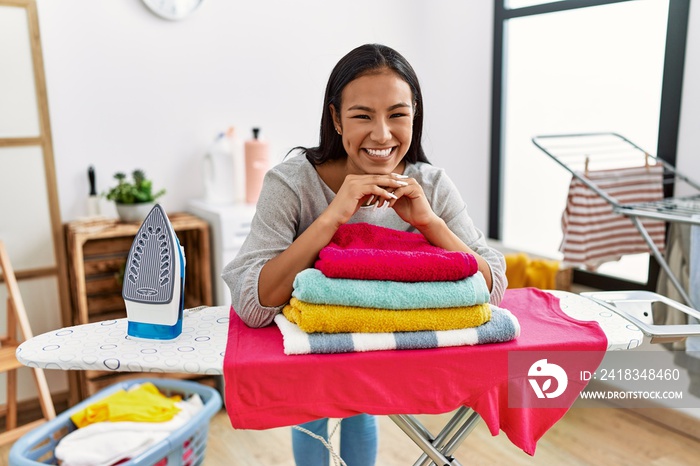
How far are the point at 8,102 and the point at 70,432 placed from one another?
122 cm

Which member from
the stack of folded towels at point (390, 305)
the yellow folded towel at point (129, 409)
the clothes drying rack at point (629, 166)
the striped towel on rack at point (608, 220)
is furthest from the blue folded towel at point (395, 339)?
the striped towel on rack at point (608, 220)

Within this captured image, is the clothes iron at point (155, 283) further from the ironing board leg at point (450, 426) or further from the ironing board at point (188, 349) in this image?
the ironing board leg at point (450, 426)

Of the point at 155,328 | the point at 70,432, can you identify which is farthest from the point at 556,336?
the point at 70,432

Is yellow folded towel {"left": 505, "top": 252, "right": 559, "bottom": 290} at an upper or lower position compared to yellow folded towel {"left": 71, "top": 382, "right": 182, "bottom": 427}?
upper

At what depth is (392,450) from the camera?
2.24 m

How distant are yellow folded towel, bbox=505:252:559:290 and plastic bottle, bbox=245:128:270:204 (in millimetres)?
1155

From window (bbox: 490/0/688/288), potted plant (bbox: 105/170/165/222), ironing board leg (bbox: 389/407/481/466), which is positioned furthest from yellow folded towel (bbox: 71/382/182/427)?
window (bbox: 490/0/688/288)

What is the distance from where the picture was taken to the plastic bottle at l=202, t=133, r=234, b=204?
266 centimetres

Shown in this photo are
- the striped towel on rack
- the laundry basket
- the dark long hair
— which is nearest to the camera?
the dark long hair

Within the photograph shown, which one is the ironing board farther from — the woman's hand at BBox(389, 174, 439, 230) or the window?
the window

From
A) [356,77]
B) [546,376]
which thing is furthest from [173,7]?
[546,376]

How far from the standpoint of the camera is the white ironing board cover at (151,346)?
A: 96cm

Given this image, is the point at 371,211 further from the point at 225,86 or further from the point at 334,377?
the point at 225,86

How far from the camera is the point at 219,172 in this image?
2.69 meters
